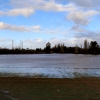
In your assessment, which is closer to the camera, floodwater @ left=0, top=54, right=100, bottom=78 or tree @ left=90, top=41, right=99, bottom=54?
floodwater @ left=0, top=54, right=100, bottom=78

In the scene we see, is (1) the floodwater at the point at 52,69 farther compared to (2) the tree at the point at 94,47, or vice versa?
(2) the tree at the point at 94,47

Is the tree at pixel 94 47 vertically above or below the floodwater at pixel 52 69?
above

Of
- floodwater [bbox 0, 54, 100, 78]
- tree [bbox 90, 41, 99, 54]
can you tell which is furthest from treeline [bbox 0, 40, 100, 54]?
floodwater [bbox 0, 54, 100, 78]

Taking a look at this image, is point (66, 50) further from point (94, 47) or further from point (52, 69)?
point (52, 69)

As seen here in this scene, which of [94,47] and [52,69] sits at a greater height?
[94,47]

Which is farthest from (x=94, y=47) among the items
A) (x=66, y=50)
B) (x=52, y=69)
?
(x=52, y=69)

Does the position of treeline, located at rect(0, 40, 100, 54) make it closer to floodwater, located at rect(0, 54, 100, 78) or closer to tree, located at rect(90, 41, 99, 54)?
tree, located at rect(90, 41, 99, 54)

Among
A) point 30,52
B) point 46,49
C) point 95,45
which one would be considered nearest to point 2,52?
point 30,52

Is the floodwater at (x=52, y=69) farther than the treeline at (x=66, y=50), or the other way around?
the treeline at (x=66, y=50)

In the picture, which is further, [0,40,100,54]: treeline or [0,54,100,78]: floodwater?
[0,40,100,54]: treeline

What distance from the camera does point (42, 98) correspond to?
1030 cm

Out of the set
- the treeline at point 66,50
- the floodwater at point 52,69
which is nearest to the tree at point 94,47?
the treeline at point 66,50

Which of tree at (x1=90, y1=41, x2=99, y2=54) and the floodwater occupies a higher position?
tree at (x1=90, y1=41, x2=99, y2=54)

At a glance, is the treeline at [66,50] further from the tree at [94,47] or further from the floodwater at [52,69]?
the floodwater at [52,69]
